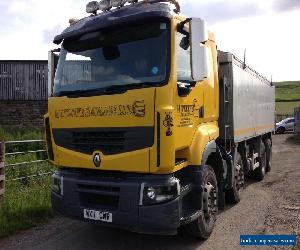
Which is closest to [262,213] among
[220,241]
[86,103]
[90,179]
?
[220,241]

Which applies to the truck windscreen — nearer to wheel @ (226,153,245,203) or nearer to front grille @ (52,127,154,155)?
front grille @ (52,127,154,155)

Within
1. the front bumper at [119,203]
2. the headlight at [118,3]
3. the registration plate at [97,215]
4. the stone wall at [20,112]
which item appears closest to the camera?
the front bumper at [119,203]

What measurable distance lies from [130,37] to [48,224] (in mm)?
3709

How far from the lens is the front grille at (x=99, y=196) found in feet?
15.9

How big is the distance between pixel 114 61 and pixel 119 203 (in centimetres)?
187

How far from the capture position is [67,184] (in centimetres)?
522

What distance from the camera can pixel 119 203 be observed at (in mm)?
4727

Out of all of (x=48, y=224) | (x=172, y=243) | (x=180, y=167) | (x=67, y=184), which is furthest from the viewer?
(x=48, y=224)

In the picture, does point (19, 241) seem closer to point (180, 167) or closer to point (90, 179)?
point (90, 179)

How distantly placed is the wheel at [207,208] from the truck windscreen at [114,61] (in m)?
1.69

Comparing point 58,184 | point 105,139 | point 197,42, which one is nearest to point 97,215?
point 58,184

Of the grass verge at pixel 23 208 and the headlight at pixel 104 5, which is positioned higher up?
the headlight at pixel 104 5

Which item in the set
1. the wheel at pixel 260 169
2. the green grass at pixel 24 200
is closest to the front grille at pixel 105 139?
the green grass at pixel 24 200

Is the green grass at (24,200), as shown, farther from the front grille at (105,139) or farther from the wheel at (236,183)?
the wheel at (236,183)
